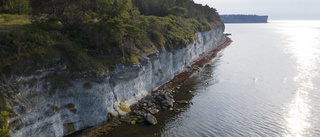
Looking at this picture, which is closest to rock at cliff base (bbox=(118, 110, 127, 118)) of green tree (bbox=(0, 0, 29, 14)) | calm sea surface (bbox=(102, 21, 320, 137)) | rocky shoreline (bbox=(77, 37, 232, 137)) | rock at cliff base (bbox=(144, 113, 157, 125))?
rocky shoreline (bbox=(77, 37, 232, 137))

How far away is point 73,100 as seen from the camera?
27.4 meters

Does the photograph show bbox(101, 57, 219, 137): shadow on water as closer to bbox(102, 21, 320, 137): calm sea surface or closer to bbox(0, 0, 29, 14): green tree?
bbox(102, 21, 320, 137): calm sea surface

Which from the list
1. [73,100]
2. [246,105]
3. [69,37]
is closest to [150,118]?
[73,100]

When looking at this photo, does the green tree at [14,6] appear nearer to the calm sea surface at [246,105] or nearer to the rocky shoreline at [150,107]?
the rocky shoreline at [150,107]

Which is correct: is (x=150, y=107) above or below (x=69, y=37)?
below

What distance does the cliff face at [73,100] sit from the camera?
74.1 ft

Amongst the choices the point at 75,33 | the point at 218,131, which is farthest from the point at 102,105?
the point at 218,131

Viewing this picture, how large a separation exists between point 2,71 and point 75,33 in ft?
41.0

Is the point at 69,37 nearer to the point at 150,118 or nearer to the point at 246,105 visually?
the point at 150,118

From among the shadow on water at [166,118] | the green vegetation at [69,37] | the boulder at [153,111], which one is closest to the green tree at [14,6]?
the green vegetation at [69,37]

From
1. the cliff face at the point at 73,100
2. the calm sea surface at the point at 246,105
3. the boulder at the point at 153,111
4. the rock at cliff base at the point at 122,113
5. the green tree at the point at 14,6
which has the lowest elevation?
the calm sea surface at the point at 246,105

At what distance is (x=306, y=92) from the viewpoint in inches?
1781

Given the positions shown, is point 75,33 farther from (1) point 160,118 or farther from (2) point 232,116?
(2) point 232,116

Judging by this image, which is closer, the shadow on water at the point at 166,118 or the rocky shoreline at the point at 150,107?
the shadow on water at the point at 166,118
